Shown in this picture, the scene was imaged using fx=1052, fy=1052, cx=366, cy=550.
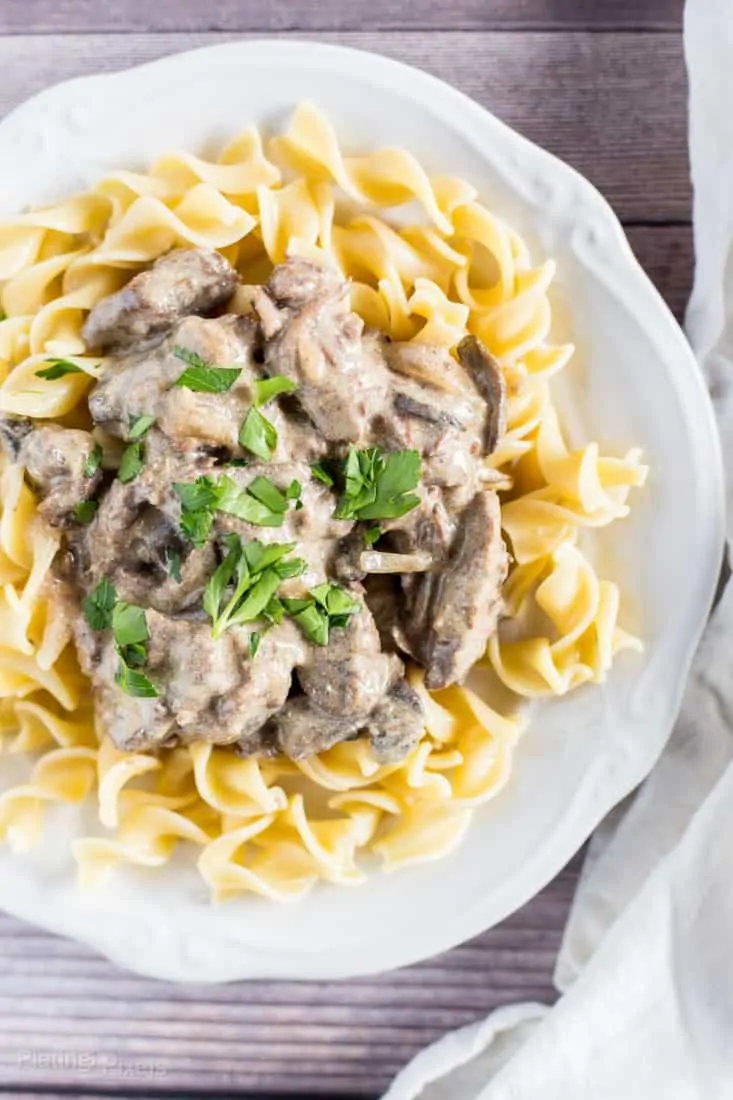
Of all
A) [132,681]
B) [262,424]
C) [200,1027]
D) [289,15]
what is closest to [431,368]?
[262,424]

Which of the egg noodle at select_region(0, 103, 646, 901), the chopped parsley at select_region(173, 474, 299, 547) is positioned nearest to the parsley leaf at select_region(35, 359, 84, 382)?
the egg noodle at select_region(0, 103, 646, 901)

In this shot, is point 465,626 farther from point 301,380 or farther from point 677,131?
point 677,131

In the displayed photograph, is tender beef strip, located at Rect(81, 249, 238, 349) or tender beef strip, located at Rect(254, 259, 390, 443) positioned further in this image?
tender beef strip, located at Rect(81, 249, 238, 349)

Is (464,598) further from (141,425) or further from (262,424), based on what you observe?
(141,425)

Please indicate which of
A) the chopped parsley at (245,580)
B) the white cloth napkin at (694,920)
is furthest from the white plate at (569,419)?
the chopped parsley at (245,580)

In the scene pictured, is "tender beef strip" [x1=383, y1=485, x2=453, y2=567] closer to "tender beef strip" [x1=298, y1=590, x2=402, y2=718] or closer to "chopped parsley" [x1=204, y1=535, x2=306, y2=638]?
"tender beef strip" [x1=298, y1=590, x2=402, y2=718]

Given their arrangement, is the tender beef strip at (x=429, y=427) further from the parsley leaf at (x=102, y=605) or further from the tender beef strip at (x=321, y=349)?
the parsley leaf at (x=102, y=605)
